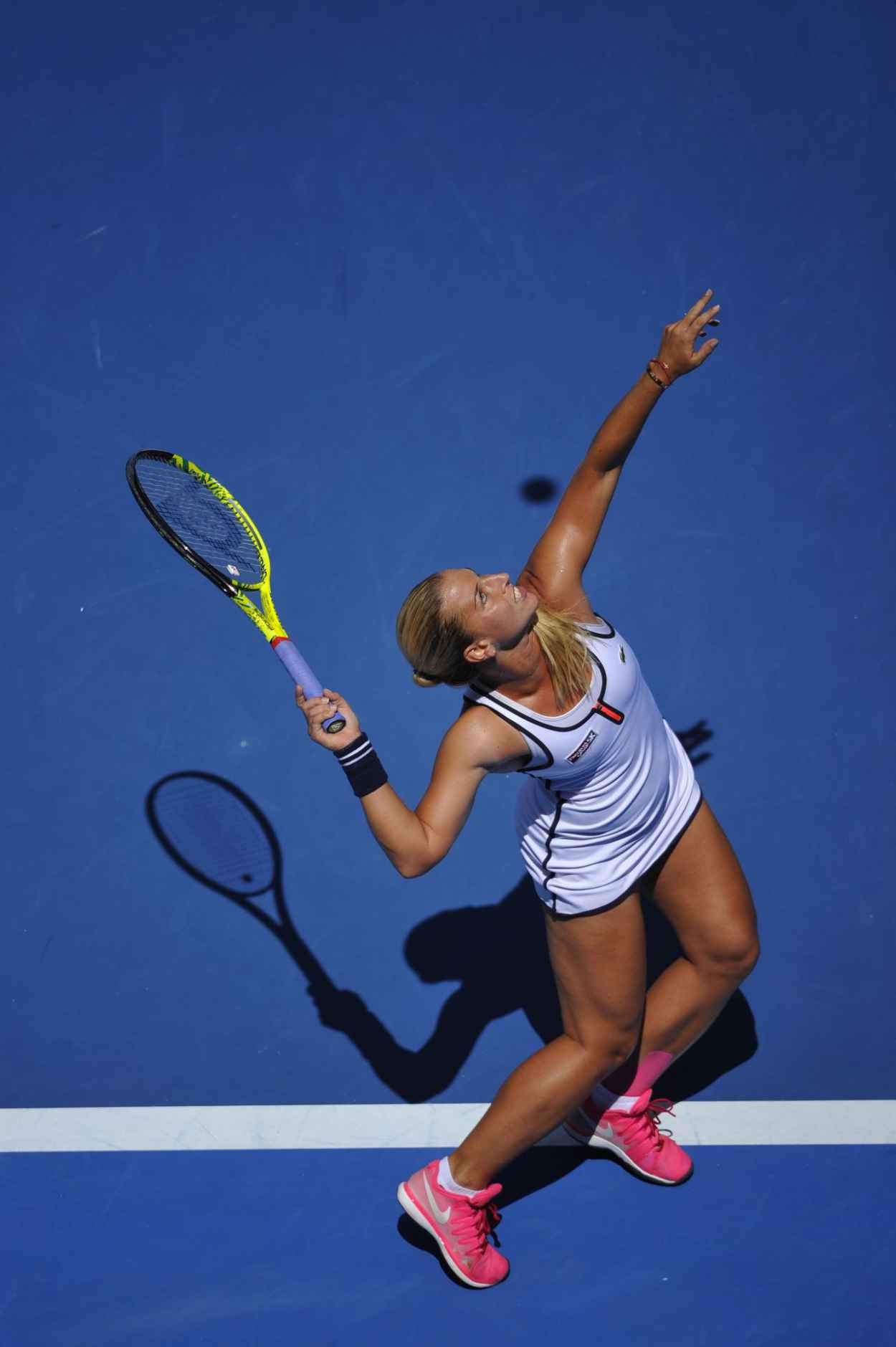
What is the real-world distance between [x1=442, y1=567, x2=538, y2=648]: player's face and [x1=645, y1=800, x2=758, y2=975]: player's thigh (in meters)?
0.64

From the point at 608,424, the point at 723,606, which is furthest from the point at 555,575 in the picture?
the point at 723,606

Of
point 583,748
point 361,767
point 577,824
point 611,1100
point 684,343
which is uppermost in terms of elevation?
point 684,343

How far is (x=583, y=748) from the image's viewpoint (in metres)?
2.20

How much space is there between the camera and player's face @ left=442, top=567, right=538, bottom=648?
2152 millimetres

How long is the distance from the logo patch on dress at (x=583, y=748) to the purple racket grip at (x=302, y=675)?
41 centimetres

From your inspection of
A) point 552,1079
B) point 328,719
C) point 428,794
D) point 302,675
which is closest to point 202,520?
point 302,675

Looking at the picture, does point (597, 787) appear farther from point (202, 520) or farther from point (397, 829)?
point (202, 520)

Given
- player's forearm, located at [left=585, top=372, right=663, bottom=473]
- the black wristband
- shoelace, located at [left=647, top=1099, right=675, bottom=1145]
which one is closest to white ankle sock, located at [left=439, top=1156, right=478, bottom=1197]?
shoelace, located at [left=647, top=1099, right=675, bottom=1145]

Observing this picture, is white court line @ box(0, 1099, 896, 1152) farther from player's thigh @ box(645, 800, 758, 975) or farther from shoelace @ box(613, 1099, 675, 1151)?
player's thigh @ box(645, 800, 758, 975)

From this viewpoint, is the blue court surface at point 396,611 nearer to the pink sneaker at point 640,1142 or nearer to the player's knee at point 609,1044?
the pink sneaker at point 640,1142

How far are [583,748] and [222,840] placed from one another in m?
1.31

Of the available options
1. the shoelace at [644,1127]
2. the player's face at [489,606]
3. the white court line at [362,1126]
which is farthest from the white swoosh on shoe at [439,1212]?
the player's face at [489,606]

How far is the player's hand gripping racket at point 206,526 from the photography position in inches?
95.8

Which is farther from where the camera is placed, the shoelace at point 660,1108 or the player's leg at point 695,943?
the shoelace at point 660,1108
